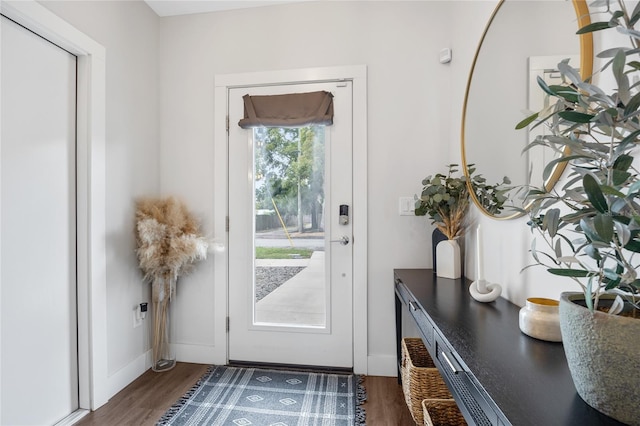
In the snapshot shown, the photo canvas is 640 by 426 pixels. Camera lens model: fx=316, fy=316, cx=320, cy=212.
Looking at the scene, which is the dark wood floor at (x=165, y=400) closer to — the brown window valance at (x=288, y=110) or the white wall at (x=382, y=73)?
the white wall at (x=382, y=73)

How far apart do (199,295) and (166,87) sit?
1.59 metres

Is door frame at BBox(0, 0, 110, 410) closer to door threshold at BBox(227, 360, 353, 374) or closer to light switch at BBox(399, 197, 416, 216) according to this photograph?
door threshold at BBox(227, 360, 353, 374)

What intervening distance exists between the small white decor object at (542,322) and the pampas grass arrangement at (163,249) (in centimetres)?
186

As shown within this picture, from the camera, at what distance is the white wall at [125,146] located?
6.33ft

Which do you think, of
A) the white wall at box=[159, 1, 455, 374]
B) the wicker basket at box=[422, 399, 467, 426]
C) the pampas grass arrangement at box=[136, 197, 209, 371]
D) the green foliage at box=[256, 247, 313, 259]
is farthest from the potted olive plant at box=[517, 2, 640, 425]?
the pampas grass arrangement at box=[136, 197, 209, 371]

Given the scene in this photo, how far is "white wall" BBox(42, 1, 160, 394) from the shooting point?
193 cm

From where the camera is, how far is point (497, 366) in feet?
2.63

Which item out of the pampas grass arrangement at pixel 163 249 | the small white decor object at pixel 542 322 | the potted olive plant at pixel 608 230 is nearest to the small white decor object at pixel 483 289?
the small white decor object at pixel 542 322

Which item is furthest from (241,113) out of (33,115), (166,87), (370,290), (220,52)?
(370,290)

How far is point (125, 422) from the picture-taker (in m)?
1.69

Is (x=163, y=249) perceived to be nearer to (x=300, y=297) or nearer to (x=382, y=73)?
(x=300, y=297)

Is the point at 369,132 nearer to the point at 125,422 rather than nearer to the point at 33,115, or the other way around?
the point at 33,115

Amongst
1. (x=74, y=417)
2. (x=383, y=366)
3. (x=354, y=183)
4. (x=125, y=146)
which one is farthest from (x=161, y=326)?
(x=354, y=183)

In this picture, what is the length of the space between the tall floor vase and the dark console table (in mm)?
1701
